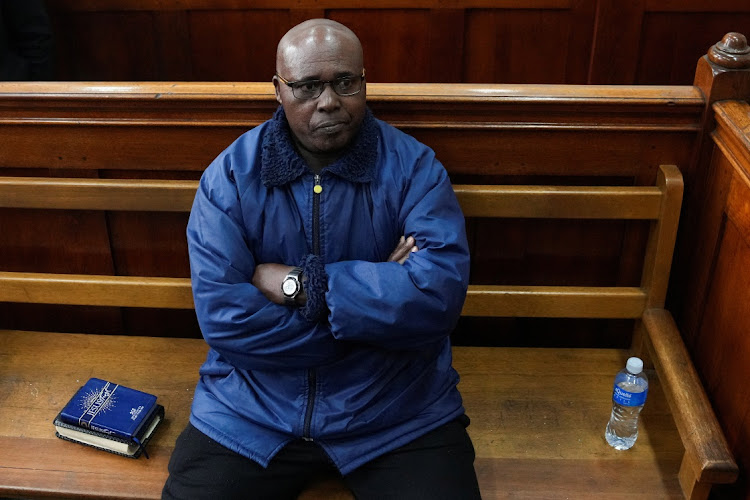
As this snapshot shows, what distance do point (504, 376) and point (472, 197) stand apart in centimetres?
52

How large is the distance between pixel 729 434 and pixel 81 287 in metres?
1.75

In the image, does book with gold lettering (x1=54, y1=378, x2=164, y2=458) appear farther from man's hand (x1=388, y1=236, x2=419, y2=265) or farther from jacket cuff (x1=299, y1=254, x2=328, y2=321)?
man's hand (x1=388, y1=236, x2=419, y2=265)

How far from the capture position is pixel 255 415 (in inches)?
70.6

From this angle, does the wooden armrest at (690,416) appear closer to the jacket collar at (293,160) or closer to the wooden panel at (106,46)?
the jacket collar at (293,160)

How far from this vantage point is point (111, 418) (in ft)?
6.44

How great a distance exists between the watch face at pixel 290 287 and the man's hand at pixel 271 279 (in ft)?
0.08

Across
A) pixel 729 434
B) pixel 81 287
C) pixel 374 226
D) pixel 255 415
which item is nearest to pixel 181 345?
pixel 81 287

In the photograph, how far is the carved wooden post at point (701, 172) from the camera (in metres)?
1.92

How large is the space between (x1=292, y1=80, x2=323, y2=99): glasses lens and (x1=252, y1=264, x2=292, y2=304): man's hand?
371 millimetres

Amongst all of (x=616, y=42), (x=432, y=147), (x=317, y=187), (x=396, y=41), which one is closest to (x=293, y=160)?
(x=317, y=187)

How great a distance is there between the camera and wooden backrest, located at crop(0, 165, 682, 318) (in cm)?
205

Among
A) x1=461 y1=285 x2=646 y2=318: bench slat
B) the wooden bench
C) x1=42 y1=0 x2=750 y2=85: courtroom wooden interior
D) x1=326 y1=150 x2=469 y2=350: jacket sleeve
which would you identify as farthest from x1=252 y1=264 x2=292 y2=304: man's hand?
x1=42 y1=0 x2=750 y2=85: courtroom wooden interior

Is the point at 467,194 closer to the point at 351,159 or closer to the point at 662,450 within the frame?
the point at 351,159

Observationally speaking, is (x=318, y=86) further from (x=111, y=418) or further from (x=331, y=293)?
(x=111, y=418)
